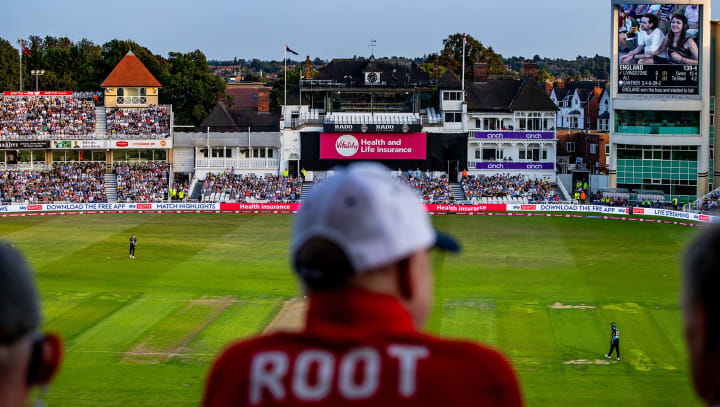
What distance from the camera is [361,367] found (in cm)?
258

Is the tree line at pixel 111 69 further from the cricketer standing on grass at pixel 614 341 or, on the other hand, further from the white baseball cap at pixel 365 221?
the white baseball cap at pixel 365 221

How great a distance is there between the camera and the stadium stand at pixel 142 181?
65938 millimetres

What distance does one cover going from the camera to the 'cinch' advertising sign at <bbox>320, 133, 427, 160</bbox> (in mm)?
69562

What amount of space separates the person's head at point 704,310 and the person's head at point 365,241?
732 mm

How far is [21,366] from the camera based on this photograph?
8.63 ft

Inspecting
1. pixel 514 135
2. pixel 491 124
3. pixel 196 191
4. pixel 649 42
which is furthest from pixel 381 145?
pixel 649 42


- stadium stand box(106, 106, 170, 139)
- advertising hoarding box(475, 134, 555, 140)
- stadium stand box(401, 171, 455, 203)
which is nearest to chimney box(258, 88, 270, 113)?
stadium stand box(106, 106, 170, 139)

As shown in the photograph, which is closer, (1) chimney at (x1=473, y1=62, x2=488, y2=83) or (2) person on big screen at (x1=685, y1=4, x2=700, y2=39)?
(2) person on big screen at (x1=685, y1=4, x2=700, y2=39)

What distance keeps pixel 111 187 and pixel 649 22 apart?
3828cm

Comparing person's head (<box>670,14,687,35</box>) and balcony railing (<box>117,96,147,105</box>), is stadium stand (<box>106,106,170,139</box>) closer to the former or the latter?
balcony railing (<box>117,96,147,105</box>)

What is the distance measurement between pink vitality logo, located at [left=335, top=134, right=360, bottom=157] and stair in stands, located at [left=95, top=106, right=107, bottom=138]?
17.4 metres

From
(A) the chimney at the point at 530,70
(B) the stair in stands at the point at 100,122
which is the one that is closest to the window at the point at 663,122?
(A) the chimney at the point at 530,70

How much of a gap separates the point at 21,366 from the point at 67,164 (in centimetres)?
7116

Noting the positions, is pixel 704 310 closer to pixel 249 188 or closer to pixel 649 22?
pixel 249 188
